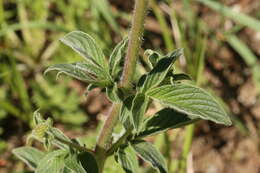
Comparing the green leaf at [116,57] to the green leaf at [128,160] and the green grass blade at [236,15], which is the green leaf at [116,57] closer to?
the green leaf at [128,160]

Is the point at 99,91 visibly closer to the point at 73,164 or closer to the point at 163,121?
the point at 163,121

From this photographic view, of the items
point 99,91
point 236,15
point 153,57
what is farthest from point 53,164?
point 236,15

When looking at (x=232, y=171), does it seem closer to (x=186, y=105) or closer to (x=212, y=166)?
(x=212, y=166)

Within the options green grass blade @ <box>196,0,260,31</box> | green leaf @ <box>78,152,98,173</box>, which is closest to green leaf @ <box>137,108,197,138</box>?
green leaf @ <box>78,152,98,173</box>

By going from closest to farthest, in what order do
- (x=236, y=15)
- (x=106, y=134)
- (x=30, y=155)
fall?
(x=106, y=134) < (x=30, y=155) < (x=236, y=15)

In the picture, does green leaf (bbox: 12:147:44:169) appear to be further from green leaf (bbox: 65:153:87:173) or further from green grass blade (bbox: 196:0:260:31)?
green grass blade (bbox: 196:0:260:31)

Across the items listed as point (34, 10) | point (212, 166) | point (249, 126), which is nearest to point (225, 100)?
point (249, 126)
